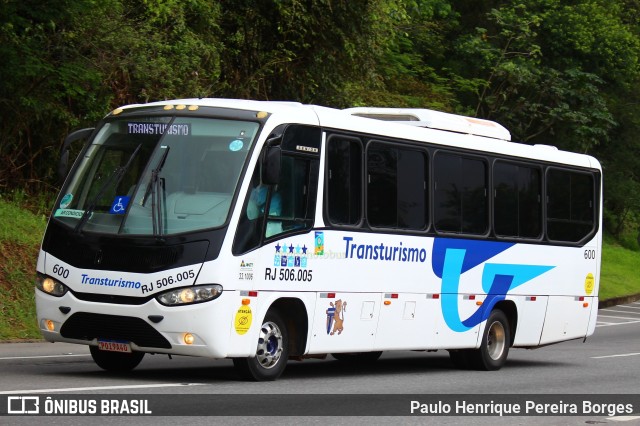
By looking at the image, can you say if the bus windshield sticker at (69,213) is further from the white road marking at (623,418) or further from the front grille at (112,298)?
the white road marking at (623,418)

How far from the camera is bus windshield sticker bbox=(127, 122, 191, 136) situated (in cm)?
1334

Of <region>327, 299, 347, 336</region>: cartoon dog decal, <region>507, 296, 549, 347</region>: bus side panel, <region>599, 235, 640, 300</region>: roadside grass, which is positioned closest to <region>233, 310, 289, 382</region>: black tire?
<region>327, 299, 347, 336</region>: cartoon dog decal

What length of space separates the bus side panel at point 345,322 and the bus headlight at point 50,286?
2685 millimetres

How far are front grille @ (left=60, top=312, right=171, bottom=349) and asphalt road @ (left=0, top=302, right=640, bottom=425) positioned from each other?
1.36ft

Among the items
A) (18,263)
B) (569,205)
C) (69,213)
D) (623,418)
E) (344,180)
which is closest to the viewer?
(623,418)

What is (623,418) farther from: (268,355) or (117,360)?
(117,360)

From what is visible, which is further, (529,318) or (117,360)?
(529,318)

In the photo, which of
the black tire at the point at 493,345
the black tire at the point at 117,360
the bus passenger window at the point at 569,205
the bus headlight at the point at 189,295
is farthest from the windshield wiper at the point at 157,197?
the bus passenger window at the point at 569,205

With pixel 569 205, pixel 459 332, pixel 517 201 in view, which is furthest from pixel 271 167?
pixel 569 205

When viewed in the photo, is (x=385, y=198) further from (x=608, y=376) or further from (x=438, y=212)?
(x=608, y=376)

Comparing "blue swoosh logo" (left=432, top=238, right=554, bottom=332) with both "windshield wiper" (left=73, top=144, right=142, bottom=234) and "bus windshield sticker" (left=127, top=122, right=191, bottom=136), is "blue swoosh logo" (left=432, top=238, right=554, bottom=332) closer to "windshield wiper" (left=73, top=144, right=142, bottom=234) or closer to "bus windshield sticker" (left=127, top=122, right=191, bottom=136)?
"bus windshield sticker" (left=127, top=122, right=191, bottom=136)

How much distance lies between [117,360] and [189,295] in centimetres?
195

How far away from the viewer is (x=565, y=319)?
62.3 feet

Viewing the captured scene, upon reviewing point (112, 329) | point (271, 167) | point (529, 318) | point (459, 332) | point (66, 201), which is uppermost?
point (271, 167)
